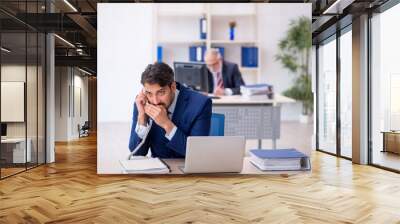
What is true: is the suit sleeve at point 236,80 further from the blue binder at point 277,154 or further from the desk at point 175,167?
A: the desk at point 175,167

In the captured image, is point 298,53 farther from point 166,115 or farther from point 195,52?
point 166,115

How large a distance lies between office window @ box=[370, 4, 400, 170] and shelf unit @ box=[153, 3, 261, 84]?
2636mm

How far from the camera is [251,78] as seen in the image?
5441 millimetres

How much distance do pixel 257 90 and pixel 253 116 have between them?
331 mm

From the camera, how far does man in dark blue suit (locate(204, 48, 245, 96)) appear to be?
17.3ft

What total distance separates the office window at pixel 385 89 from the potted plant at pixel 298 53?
6.49ft

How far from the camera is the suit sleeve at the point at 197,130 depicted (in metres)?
4.96

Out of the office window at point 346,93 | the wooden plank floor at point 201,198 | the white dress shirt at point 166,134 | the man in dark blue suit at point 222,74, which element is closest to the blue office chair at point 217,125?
the man in dark blue suit at point 222,74

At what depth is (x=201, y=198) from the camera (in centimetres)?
466

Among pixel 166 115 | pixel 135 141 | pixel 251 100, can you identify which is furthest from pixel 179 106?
pixel 251 100

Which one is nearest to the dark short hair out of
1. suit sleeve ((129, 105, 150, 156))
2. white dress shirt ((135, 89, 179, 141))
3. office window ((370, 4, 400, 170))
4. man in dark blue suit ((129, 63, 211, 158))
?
man in dark blue suit ((129, 63, 211, 158))

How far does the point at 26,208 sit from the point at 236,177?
9.30ft

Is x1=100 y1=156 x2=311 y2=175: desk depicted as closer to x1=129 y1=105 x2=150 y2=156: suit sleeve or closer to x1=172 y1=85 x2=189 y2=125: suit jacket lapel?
x1=129 y1=105 x2=150 y2=156: suit sleeve

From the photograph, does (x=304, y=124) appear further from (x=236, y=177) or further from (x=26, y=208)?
(x=26, y=208)
